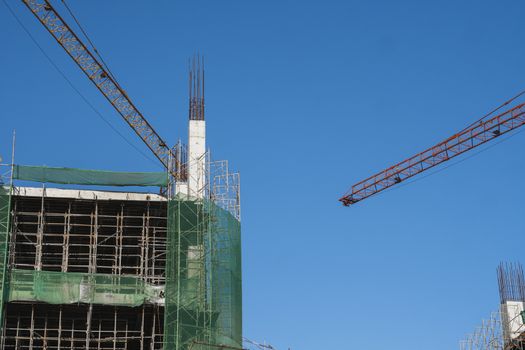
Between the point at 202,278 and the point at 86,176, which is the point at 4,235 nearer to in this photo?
the point at 86,176

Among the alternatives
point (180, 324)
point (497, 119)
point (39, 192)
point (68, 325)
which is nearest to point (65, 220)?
point (39, 192)

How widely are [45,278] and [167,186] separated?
9.52 metres

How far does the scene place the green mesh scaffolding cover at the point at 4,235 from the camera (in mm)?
55531

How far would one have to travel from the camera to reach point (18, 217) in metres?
60.2

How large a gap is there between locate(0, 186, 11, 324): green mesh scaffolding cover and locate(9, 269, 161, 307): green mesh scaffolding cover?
58 cm

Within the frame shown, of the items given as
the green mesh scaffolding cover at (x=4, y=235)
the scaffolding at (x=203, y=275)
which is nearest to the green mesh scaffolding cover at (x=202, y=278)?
the scaffolding at (x=203, y=275)

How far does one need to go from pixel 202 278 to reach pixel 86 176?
9.78 metres

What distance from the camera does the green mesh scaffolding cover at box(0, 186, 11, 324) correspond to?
55.5m

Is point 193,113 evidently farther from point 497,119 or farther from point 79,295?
point 497,119

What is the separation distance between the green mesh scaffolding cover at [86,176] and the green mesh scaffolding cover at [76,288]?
6.04 meters

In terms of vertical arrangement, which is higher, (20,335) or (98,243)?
(98,243)

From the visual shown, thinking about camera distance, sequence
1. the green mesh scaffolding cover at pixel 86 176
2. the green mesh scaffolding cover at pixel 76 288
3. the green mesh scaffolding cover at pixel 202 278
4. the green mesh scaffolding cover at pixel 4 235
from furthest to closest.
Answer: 1. the green mesh scaffolding cover at pixel 86 176
2. the green mesh scaffolding cover at pixel 76 288
3. the green mesh scaffolding cover at pixel 4 235
4. the green mesh scaffolding cover at pixel 202 278

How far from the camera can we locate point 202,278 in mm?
57062

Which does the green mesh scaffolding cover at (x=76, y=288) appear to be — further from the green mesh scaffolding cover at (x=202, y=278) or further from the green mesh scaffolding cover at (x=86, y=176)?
the green mesh scaffolding cover at (x=86, y=176)
